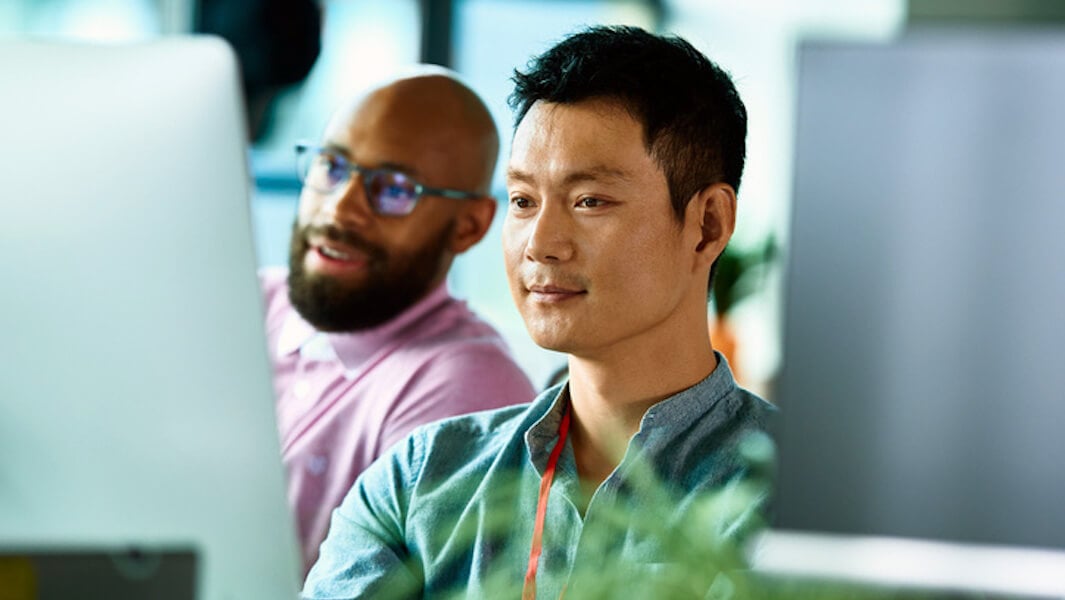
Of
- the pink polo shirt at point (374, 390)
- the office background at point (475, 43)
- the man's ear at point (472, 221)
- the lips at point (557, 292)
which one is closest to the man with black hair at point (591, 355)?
the lips at point (557, 292)

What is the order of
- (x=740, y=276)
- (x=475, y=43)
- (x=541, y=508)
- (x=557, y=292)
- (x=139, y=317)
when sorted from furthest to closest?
(x=475, y=43), (x=740, y=276), (x=557, y=292), (x=541, y=508), (x=139, y=317)

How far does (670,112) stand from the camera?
1568 mm

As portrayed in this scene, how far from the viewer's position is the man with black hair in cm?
144

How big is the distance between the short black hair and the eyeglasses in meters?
0.59

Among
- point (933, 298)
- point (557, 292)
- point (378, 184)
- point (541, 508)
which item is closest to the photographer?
point (933, 298)

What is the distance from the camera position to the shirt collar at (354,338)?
7.20ft

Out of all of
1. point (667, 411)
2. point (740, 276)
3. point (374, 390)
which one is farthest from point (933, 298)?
point (740, 276)

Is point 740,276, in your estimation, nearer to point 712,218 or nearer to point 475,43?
point 475,43

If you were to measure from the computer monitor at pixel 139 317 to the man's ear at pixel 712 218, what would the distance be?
78cm

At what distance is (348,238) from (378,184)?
0.11 m

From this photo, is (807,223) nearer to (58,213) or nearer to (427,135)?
(58,213)

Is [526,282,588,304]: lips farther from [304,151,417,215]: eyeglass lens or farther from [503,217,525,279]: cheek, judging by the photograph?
[304,151,417,215]: eyeglass lens

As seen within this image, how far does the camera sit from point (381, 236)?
2266mm

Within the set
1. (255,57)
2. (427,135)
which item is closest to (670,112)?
(427,135)
